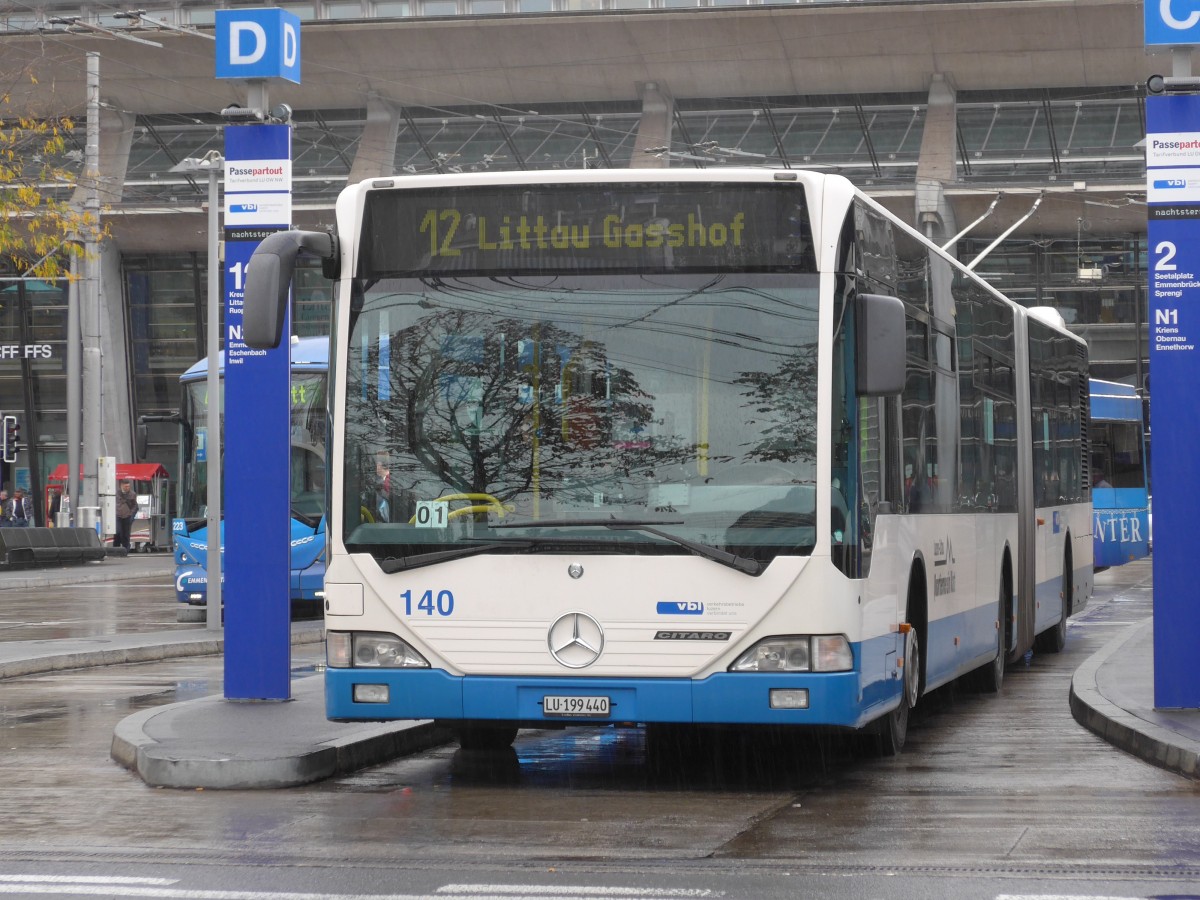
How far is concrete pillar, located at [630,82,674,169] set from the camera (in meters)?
47.1

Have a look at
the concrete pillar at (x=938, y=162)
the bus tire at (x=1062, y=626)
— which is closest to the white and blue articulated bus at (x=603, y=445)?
the bus tire at (x=1062, y=626)

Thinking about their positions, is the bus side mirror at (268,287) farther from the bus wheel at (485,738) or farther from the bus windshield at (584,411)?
the bus wheel at (485,738)

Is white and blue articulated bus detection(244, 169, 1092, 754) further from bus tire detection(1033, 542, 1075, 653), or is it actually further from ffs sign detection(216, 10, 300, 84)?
bus tire detection(1033, 542, 1075, 653)

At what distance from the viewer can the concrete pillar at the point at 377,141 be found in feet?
161

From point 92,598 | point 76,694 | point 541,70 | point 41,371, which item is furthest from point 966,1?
point 76,694

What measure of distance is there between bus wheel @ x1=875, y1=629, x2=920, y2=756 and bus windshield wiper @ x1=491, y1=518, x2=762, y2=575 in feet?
6.51

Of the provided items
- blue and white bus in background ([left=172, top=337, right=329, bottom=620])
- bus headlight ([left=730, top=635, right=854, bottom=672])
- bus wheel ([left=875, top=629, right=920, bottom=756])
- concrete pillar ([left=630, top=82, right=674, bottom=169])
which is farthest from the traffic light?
bus headlight ([left=730, top=635, right=854, bottom=672])

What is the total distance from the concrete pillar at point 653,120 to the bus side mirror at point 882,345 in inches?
1494

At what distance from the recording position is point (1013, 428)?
51.8ft

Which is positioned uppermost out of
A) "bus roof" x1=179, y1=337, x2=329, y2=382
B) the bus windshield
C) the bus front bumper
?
"bus roof" x1=179, y1=337, x2=329, y2=382

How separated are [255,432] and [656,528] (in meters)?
4.12

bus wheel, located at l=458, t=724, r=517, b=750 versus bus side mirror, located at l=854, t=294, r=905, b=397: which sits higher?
bus side mirror, located at l=854, t=294, r=905, b=397

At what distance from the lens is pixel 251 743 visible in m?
10.5

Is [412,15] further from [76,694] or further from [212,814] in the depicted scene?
[212,814]
